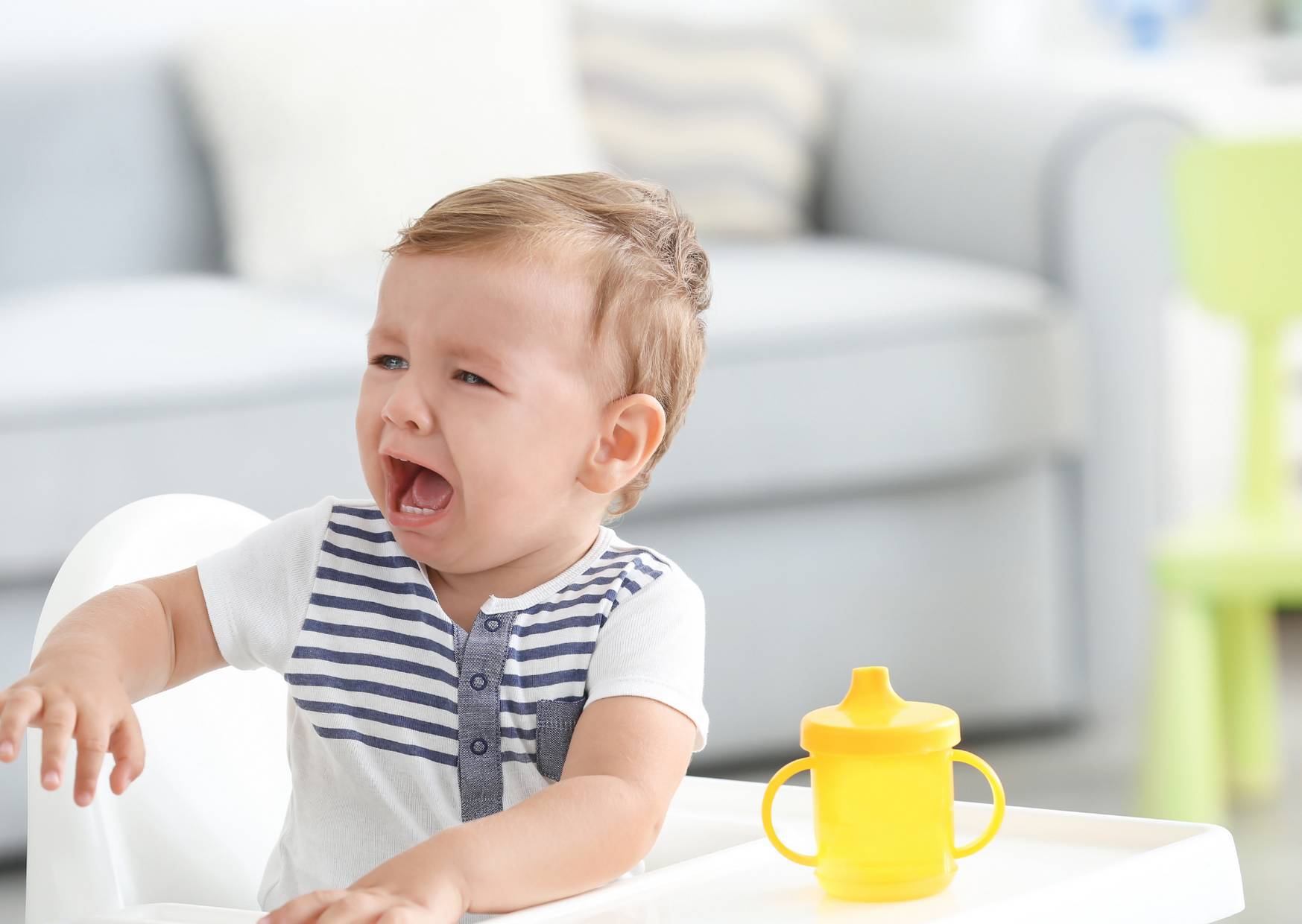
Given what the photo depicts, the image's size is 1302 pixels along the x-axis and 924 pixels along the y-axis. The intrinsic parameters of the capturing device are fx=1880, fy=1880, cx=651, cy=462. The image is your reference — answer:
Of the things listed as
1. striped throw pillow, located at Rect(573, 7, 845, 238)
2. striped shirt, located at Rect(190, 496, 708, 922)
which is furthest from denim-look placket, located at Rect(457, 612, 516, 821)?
striped throw pillow, located at Rect(573, 7, 845, 238)

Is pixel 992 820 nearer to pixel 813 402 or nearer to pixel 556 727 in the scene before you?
pixel 556 727

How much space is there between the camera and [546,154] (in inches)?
80.3

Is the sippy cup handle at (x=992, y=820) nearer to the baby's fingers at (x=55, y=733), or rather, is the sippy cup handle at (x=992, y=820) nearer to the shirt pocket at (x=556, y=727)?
the shirt pocket at (x=556, y=727)

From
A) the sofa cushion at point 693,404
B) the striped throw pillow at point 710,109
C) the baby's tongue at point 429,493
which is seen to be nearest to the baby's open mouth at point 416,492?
the baby's tongue at point 429,493

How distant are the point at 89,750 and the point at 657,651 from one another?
210mm

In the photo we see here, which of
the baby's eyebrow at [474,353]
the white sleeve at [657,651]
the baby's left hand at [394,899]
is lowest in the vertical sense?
the baby's left hand at [394,899]

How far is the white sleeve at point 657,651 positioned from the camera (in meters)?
0.69

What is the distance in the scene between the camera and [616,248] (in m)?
0.76

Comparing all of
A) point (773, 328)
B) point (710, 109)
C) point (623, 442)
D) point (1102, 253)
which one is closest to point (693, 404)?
point (773, 328)

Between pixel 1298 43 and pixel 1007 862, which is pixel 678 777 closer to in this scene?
pixel 1007 862

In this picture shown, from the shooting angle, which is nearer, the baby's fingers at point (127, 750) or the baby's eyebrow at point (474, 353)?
the baby's fingers at point (127, 750)

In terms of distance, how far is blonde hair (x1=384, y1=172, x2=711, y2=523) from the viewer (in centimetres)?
74

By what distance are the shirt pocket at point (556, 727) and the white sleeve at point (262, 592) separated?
116 millimetres

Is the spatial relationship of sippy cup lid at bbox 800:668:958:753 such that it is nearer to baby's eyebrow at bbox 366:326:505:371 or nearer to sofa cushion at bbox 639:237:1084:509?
baby's eyebrow at bbox 366:326:505:371
